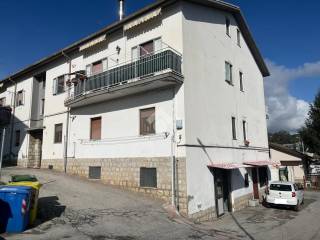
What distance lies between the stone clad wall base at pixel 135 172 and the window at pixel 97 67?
5591mm

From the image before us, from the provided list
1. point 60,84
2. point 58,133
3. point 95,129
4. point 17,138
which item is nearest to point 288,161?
point 95,129

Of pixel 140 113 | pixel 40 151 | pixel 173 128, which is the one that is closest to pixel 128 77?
pixel 140 113

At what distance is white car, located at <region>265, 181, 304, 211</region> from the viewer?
17.3m

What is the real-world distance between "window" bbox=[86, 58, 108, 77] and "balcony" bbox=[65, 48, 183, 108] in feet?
4.22

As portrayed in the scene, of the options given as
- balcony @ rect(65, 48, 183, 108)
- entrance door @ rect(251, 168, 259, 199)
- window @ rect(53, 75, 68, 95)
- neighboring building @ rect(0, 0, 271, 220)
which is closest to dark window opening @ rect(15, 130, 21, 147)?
neighboring building @ rect(0, 0, 271, 220)

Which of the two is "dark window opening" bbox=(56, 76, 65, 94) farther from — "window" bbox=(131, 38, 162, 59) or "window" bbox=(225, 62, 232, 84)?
"window" bbox=(225, 62, 232, 84)

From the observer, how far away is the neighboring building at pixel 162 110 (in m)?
13.4

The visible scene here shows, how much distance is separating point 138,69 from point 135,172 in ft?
17.2

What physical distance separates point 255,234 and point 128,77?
363 inches

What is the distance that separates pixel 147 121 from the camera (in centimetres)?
1466

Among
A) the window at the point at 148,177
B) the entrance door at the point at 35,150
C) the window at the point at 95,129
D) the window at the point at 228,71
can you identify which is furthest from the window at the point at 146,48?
the entrance door at the point at 35,150

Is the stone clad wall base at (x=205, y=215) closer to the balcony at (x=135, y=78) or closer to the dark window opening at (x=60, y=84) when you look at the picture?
the balcony at (x=135, y=78)

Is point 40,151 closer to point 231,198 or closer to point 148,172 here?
point 148,172

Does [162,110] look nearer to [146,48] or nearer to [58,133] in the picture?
[146,48]
